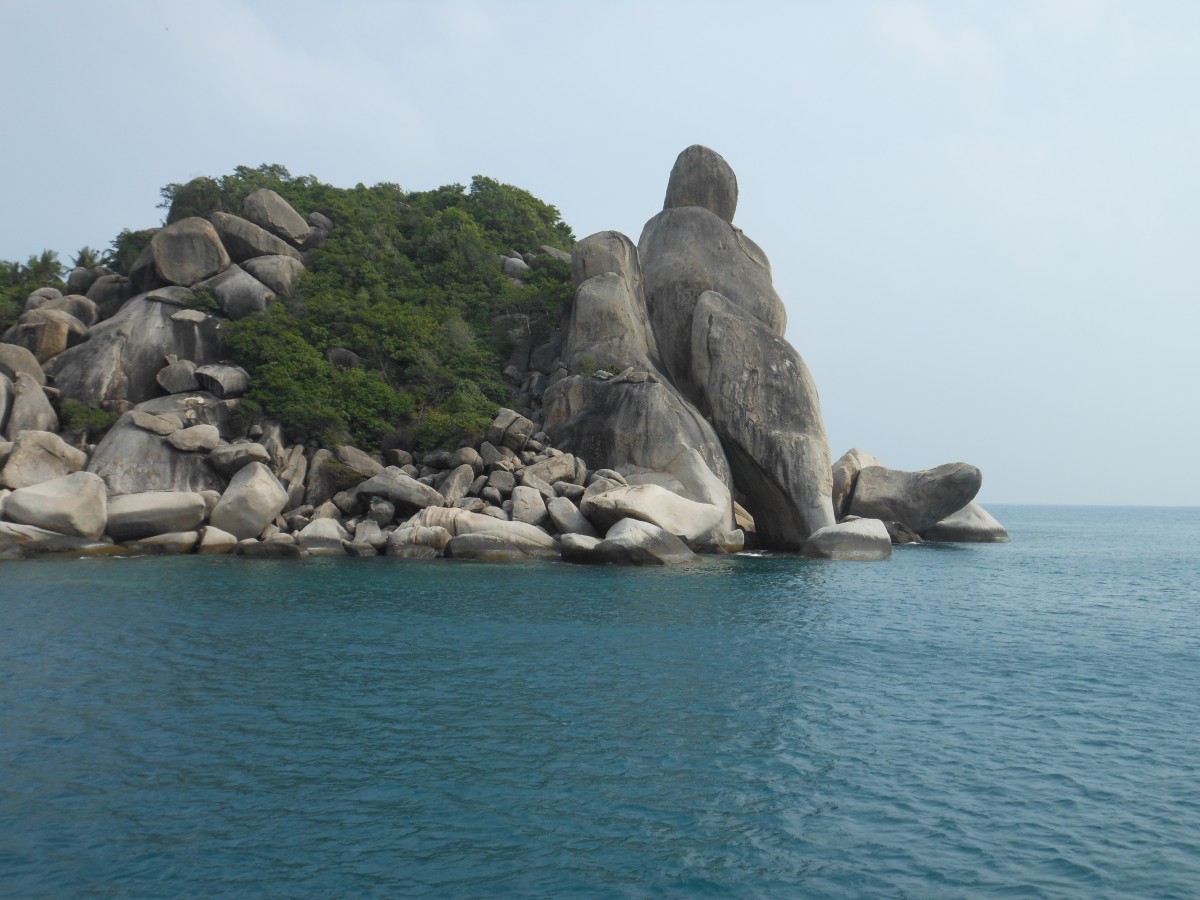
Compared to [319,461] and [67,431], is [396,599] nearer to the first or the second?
[319,461]

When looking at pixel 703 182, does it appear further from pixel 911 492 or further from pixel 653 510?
pixel 653 510

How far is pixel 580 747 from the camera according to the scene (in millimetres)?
11664

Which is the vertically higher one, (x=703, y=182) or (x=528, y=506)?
(x=703, y=182)

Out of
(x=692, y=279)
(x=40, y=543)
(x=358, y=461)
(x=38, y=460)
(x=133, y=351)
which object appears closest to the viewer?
(x=40, y=543)

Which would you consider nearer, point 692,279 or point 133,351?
point 133,351

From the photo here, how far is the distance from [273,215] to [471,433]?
17677mm

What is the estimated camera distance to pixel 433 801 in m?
9.88

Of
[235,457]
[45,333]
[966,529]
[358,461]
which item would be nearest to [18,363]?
[45,333]

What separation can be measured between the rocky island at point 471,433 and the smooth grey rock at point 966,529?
Result: 0.86 meters

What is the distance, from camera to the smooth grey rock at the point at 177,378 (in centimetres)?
3453

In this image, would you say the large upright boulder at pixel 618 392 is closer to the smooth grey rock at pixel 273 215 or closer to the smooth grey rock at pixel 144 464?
the smooth grey rock at pixel 144 464

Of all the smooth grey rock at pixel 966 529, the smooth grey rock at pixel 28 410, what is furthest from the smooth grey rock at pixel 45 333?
the smooth grey rock at pixel 966 529

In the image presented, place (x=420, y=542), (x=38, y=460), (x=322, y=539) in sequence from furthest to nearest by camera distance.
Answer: (x=322, y=539)
(x=420, y=542)
(x=38, y=460)

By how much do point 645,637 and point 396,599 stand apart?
692 centimetres
